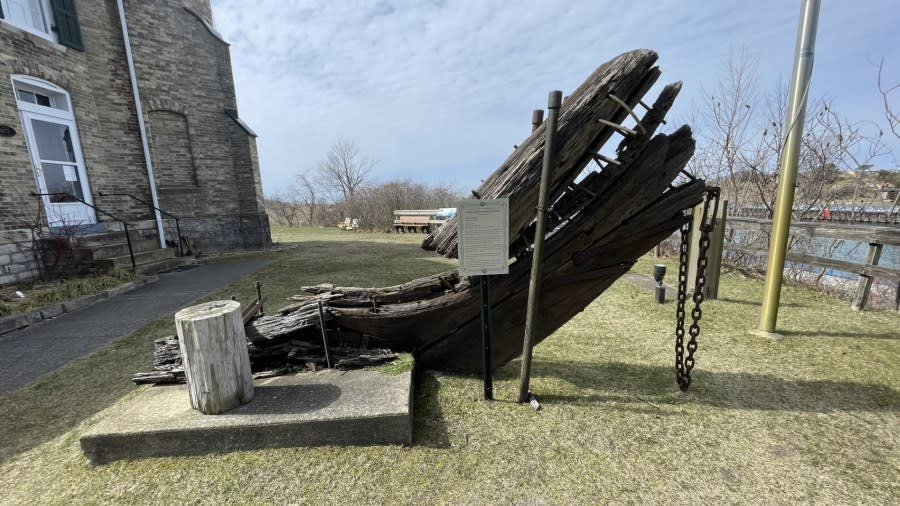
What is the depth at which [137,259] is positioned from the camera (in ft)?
27.0

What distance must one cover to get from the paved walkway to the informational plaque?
4456mm

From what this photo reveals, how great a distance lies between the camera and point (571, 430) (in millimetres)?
2357

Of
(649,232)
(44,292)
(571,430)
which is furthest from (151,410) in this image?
(44,292)

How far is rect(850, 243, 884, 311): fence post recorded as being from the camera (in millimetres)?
4219

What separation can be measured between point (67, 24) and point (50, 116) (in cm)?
237

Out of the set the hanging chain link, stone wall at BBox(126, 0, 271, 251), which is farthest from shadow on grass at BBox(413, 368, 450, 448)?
stone wall at BBox(126, 0, 271, 251)

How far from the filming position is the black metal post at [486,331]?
2.45 m

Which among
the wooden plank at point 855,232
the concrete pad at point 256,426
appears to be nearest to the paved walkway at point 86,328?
the concrete pad at point 256,426

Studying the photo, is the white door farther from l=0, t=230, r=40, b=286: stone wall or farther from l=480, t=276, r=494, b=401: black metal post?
l=480, t=276, r=494, b=401: black metal post

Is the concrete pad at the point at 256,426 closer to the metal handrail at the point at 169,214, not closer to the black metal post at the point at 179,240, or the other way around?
the metal handrail at the point at 169,214

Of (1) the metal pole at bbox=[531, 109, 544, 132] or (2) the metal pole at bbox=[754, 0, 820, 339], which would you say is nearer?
(1) the metal pole at bbox=[531, 109, 544, 132]

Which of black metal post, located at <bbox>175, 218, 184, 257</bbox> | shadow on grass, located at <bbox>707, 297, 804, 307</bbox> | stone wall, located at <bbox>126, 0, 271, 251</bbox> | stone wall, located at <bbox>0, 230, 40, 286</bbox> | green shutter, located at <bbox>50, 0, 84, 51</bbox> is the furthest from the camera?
black metal post, located at <bbox>175, 218, 184, 257</bbox>

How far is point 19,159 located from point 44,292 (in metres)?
3.37

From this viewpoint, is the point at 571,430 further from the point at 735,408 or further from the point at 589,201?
the point at 589,201
